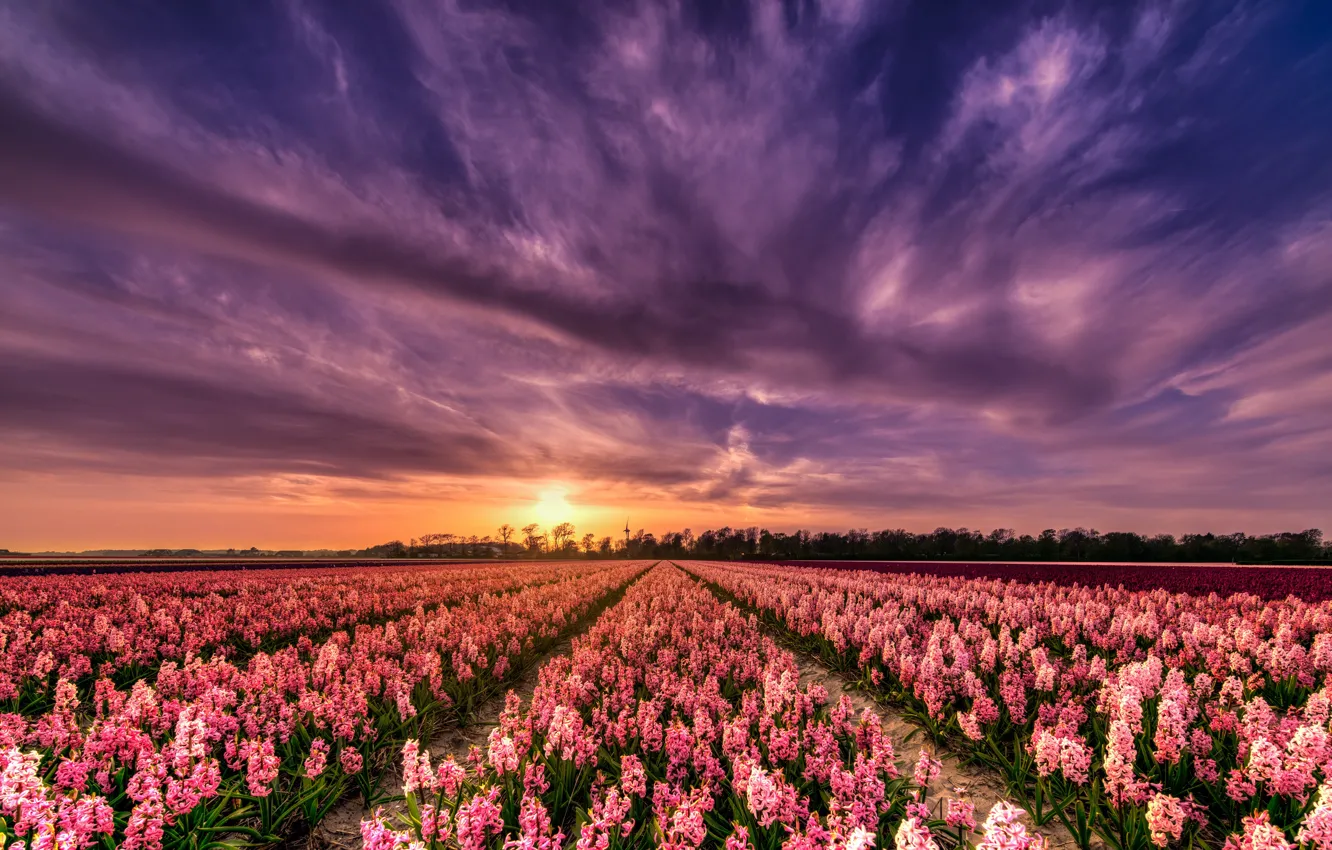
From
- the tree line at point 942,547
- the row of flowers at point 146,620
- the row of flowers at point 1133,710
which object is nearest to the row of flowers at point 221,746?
the row of flowers at point 146,620

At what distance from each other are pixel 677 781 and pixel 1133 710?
4629mm

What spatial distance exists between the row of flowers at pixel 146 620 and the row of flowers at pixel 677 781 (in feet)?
22.3

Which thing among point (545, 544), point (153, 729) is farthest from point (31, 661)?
point (545, 544)

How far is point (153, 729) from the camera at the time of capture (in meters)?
6.25

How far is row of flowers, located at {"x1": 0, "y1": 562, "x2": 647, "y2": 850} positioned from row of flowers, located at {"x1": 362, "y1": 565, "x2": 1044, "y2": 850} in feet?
4.19

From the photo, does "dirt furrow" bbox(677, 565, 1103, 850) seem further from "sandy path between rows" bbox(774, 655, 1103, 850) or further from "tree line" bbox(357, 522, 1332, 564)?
"tree line" bbox(357, 522, 1332, 564)

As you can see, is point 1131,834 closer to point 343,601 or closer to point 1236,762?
point 1236,762

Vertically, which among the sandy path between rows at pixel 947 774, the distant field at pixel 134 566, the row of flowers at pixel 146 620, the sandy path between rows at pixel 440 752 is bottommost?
the distant field at pixel 134 566

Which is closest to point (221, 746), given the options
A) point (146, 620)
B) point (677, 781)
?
point (677, 781)

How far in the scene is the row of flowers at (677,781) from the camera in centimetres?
363

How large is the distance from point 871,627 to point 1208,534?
10129 cm

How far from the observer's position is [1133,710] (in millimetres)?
5387

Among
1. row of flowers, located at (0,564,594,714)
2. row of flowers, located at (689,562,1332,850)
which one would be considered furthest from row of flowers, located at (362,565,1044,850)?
row of flowers, located at (0,564,594,714)

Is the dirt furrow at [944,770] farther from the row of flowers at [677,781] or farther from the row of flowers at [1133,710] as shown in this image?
the row of flowers at [677,781]
